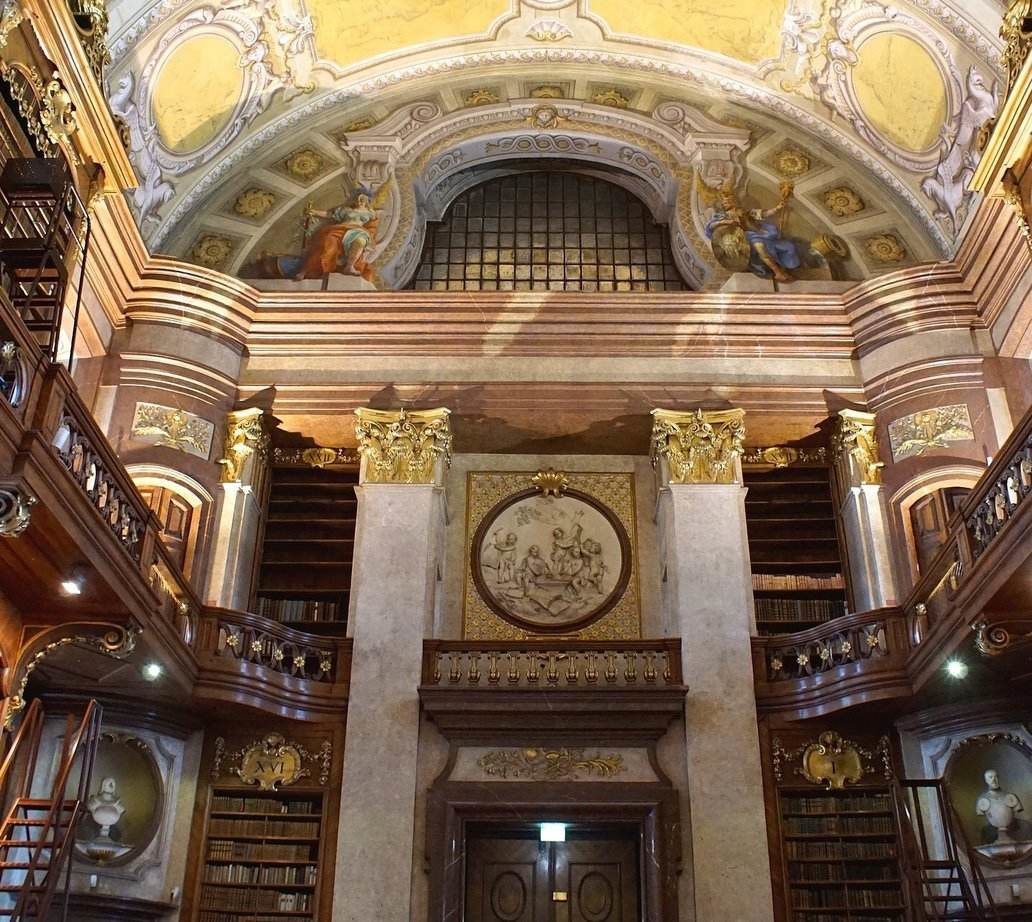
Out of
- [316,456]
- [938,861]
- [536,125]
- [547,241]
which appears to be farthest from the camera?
[536,125]

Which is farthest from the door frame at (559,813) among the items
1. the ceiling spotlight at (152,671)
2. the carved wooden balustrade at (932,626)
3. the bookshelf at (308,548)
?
the ceiling spotlight at (152,671)

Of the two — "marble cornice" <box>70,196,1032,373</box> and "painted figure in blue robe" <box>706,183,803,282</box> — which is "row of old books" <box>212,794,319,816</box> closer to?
"marble cornice" <box>70,196,1032,373</box>

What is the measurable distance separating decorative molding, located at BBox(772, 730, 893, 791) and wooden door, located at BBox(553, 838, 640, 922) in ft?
4.93

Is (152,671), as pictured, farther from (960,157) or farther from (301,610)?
(960,157)

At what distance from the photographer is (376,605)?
10.8 m

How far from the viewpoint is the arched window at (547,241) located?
545 inches

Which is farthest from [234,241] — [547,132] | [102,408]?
[547,132]

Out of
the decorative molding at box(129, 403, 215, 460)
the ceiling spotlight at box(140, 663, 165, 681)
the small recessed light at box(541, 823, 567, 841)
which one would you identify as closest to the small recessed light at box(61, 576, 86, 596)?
the ceiling spotlight at box(140, 663, 165, 681)

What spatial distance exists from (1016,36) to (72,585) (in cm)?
854

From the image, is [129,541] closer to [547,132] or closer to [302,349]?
[302,349]

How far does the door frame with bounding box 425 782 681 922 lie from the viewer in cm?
967

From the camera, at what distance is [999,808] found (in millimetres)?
9430

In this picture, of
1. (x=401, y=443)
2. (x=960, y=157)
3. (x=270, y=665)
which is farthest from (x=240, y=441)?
(x=960, y=157)

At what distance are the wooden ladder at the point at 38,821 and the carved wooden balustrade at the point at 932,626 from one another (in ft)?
18.3
